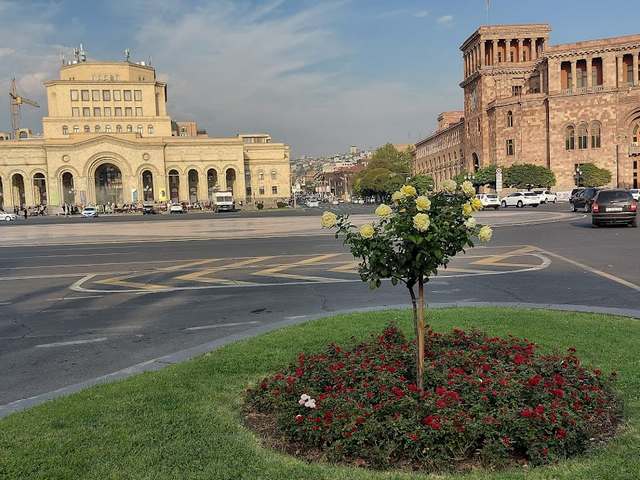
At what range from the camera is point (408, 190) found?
16.0 ft

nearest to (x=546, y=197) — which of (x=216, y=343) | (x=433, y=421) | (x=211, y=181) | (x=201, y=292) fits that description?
(x=201, y=292)

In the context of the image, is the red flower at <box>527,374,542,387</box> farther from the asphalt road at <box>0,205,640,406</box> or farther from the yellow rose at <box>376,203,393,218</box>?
the asphalt road at <box>0,205,640,406</box>

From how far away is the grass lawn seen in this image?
3.94 meters

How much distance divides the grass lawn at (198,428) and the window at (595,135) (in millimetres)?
81340

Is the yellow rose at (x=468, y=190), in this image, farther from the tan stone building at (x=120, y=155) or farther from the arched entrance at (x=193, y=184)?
the arched entrance at (x=193, y=184)

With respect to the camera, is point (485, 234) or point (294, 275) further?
point (294, 275)

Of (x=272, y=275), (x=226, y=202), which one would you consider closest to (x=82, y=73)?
(x=226, y=202)

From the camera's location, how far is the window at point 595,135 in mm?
79625

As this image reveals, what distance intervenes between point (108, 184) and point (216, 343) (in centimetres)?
10899

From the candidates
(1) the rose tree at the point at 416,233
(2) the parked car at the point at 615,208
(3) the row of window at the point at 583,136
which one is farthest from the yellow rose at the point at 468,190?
(3) the row of window at the point at 583,136

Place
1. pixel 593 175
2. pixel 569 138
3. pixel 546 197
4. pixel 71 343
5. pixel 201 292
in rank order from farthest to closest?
1. pixel 569 138
2. pixel 593 175
3. pixel 546 197
4. pixel 201 292
5. pixel 71 343

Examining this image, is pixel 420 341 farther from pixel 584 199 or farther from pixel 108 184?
pixel 108 184

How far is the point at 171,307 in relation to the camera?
10.8 meters

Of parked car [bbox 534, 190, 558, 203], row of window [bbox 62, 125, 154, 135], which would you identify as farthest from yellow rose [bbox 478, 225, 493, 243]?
row of window [bbox 62, 125, 154, 135]
